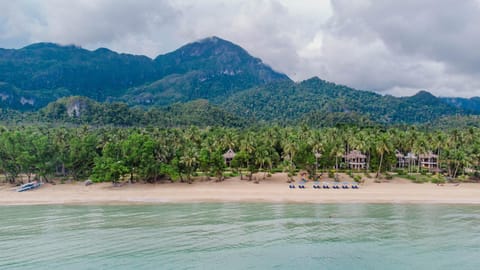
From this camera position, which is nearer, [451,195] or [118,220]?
[118,220]

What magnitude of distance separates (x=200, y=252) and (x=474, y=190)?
54934 mm

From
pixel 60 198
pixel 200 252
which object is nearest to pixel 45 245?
pixel 200 252

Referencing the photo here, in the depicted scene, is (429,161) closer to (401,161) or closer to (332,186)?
(401,161)

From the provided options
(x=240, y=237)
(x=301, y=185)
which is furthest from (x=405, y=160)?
(x=240, y=237)

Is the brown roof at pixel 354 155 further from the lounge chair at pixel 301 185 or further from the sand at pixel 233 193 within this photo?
the lounge chair at pixel 301 185

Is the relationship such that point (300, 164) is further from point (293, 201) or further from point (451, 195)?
point (451, 195)

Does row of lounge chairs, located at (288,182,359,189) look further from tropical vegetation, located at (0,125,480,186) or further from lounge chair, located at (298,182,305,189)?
tropical vegetation, located at (0,125,480,186)

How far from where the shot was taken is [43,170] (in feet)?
219

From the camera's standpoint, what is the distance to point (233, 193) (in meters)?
62.2

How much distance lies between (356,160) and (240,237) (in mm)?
60035

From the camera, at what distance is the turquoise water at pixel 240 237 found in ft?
98.8

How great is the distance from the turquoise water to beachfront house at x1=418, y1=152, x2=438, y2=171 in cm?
3500

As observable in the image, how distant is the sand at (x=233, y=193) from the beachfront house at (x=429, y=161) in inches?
616

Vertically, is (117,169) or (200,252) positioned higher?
(117,169)
